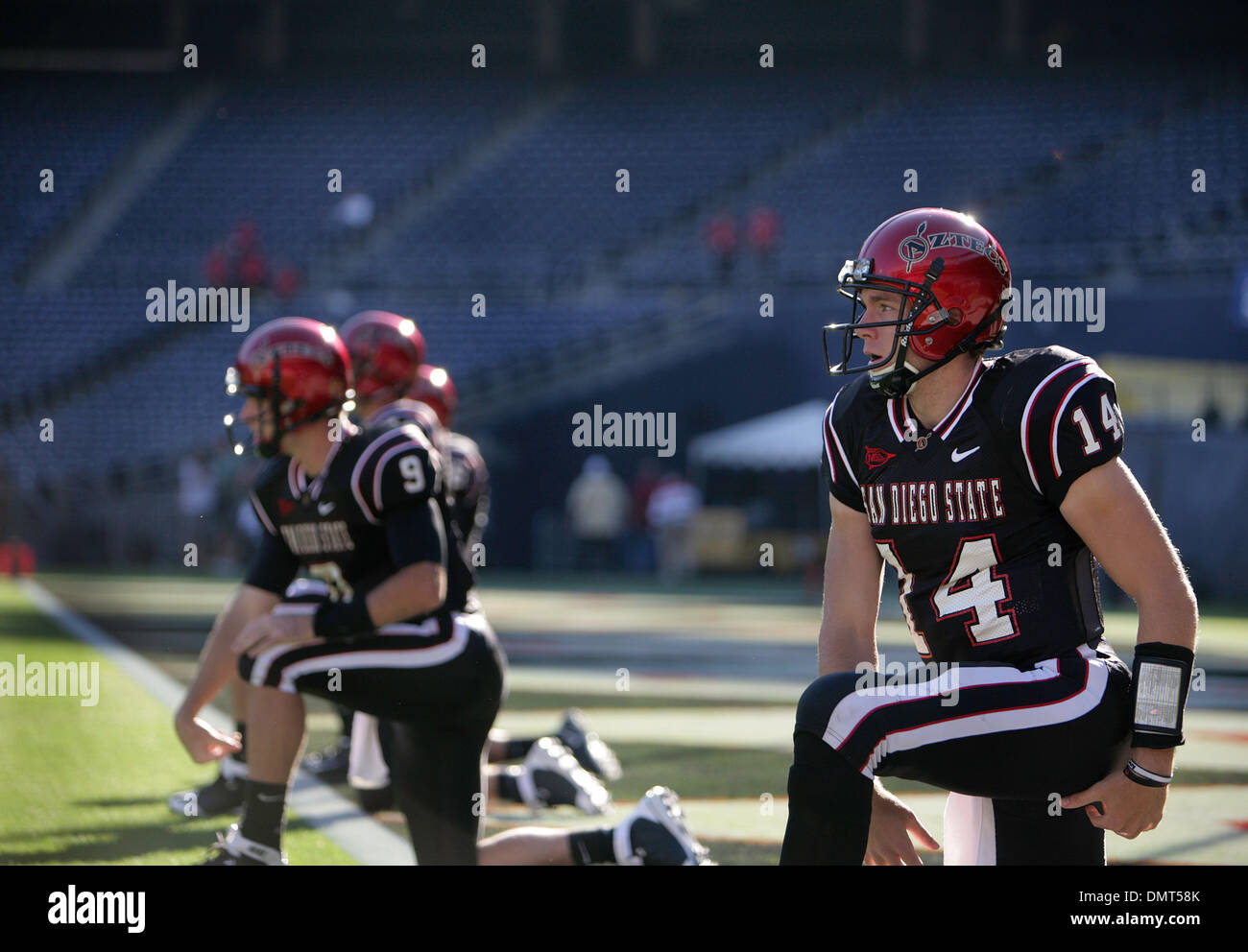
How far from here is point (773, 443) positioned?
20.6 meters

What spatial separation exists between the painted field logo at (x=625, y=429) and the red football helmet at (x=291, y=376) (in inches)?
732

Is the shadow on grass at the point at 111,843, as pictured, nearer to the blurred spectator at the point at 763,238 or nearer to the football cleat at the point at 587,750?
the football cleat at the point at 587,750

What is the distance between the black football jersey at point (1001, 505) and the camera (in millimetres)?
2955

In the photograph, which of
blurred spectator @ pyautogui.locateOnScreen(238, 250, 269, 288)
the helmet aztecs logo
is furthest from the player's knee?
blurred spectator @ pyautogui.locateOnScreen(238, 250, 269, 288)

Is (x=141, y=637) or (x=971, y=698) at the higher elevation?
(x=971, y=698)

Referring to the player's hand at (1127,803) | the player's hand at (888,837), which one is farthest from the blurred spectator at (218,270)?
the player's hand at (1127,803)

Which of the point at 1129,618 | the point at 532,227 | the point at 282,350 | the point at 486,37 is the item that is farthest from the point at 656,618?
the point at 486,37

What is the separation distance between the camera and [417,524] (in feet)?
13.3

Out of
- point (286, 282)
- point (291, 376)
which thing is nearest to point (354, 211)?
point (286, 282)

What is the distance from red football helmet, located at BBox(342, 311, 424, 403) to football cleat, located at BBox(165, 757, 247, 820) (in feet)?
4.81
